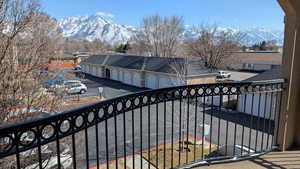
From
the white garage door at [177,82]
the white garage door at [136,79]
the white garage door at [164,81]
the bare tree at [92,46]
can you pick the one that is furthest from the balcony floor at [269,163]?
the bare tree at [92,46]

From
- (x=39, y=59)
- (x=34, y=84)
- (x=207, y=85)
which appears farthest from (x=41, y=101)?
(x=207, y=85)

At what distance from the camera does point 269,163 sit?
2.71 metres

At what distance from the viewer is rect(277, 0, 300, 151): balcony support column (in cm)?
271

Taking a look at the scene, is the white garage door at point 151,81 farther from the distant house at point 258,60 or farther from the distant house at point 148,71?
the distant house at point 258,60

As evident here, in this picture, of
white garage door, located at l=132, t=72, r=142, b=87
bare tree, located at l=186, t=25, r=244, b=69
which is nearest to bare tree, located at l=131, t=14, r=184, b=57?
bare tree, located at l=186, t=25, r=244, b=69

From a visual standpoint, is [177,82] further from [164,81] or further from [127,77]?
[127,77]

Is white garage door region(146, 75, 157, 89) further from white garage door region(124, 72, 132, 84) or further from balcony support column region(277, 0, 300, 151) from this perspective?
balcony support column region(277, 0, 300, 151)

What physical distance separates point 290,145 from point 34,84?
630cm

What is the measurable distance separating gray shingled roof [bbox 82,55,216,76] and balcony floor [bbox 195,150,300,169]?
12962mm

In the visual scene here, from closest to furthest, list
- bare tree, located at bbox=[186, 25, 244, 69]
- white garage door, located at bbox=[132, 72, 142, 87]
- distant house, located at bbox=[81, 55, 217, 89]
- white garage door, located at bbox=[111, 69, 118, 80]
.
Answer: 1. distant house, located at bbox=[81, 55, 217, 89]
2. white garage door, located at bbox=[132, 72, 142, 87]
3. bare tree, located at bbox=[186, 25, 244, 69]
4. white garage door, located at bbox=[111, 69, 118, 80]

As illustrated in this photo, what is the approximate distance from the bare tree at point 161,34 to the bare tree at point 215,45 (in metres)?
6.58

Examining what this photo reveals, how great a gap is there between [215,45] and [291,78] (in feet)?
73.5

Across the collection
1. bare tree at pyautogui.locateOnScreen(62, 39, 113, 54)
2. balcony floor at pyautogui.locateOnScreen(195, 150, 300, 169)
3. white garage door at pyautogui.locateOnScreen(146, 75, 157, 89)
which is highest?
bare tree at pyautogui.locateOnScreen(62, 39, 113, 54)

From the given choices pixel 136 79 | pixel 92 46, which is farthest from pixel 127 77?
pixel 92 46
